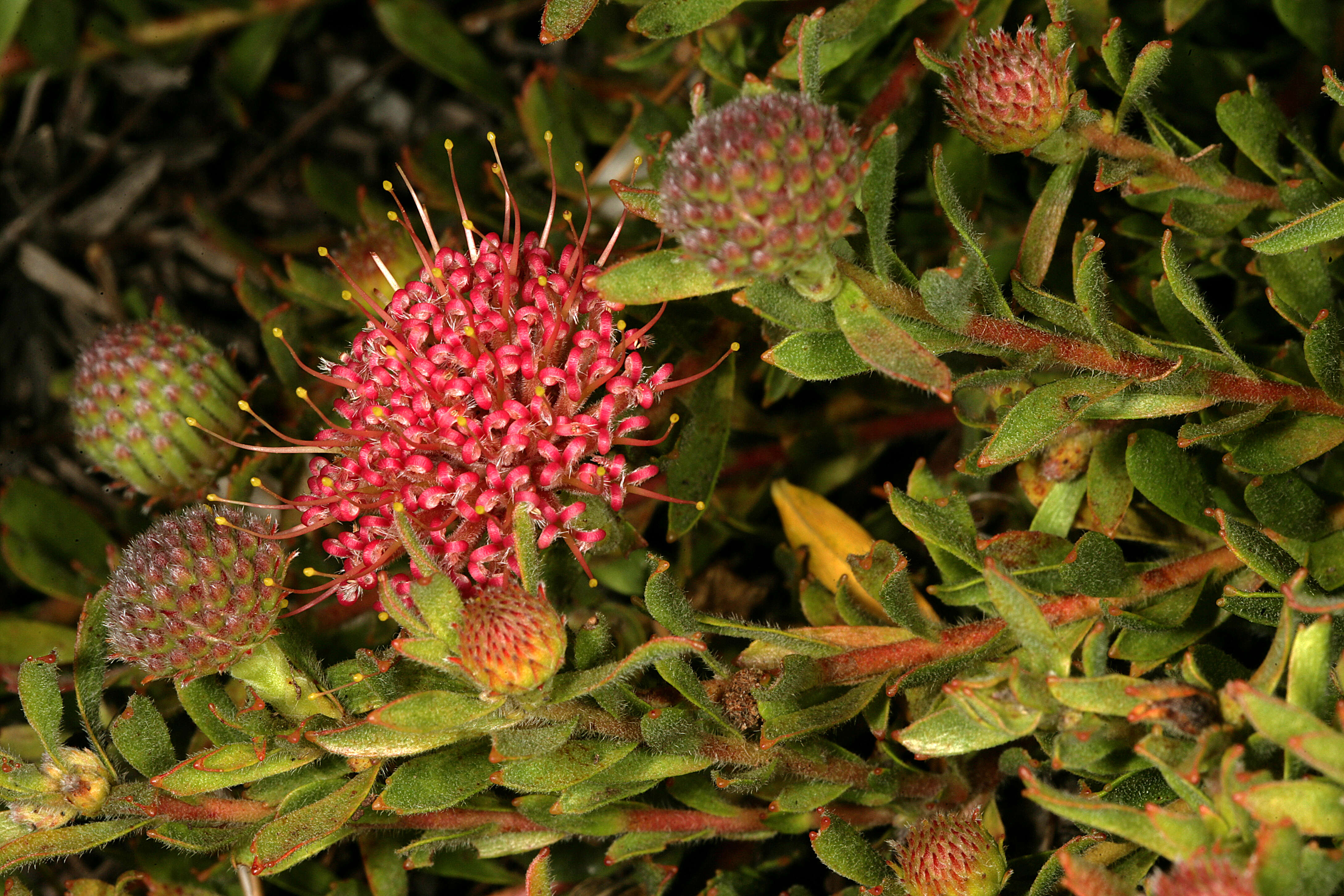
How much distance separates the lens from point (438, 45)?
3564 millimetres

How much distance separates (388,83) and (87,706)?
8.94 feet

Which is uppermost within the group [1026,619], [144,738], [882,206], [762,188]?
[762,188]

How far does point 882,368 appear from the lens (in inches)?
65.0

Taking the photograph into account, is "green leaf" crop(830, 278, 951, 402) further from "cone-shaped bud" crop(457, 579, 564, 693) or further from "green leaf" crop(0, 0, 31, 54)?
"green leaf" crop(0, 0, 31, 54)

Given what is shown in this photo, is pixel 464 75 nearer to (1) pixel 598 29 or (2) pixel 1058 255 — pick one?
(1) pixel 598 29

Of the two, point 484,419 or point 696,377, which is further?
point 696,377

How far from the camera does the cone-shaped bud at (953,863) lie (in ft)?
6.16

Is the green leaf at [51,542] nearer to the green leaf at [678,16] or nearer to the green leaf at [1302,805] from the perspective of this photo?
the green leaf at [678,16]

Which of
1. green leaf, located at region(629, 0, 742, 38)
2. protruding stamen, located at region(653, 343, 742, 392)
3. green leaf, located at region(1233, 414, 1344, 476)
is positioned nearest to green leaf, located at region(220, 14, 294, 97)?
green leaf, located at region(629, 0, 742, 38)

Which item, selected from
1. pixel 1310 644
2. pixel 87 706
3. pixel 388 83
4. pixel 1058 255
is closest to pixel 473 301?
pixel 87 706

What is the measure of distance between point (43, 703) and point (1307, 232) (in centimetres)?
228

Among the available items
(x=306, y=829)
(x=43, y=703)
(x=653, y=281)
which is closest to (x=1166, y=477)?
(x=653, y=281)

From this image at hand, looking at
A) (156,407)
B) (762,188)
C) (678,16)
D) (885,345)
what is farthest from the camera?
(156,407)

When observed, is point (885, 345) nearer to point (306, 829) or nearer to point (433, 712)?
point (433, 712)
